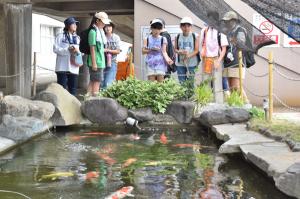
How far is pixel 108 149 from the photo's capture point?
27.8 ft

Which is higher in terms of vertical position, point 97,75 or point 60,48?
point 60,48

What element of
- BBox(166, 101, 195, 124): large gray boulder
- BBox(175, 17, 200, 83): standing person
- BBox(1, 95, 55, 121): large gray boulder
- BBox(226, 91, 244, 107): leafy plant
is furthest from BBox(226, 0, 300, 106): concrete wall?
BBox(1, 95, 55, 121): large gray boulder

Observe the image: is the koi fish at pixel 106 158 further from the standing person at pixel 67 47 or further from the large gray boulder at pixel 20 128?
the standing person at pixel 67 47

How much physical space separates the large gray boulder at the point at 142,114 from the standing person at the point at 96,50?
116 cm

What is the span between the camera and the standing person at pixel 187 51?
11.6 m

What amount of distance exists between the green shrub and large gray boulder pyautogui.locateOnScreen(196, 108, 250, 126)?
1226mm

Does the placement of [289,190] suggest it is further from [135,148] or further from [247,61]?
[247,61]

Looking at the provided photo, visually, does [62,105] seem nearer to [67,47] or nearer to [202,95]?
[67,47]

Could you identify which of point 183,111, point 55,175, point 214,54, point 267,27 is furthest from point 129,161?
point 267,27

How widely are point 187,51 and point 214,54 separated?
0.61 metres

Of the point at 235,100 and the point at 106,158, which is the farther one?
the point at 235,100

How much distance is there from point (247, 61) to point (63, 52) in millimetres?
4189

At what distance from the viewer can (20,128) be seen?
8.64 m

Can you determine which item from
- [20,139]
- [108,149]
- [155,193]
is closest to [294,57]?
[108,149]
